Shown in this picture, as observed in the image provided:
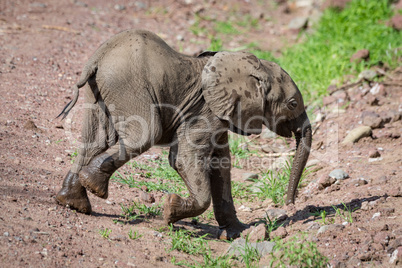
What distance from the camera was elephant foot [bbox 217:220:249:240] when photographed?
506 centimetres

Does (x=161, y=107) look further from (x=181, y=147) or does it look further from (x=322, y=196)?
(x=322, y=196)

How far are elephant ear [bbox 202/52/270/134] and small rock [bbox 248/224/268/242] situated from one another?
87 centimetres

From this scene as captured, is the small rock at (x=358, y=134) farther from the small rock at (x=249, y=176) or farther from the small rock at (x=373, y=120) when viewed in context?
the small rock at (x=249, y=176)

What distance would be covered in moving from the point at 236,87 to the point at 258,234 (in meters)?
1.26

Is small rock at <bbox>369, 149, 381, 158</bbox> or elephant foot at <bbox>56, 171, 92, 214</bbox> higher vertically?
elephant foot at <bbox>56, 171, 92, 214</bbox>

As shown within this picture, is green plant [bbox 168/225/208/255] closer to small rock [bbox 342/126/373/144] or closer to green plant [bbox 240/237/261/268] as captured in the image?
green plant [bbox 240/237/261/268]

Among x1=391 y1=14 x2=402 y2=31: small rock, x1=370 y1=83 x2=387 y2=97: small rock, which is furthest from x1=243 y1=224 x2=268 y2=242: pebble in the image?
x1=391 y1=14 x2=402 y2=31: small rock

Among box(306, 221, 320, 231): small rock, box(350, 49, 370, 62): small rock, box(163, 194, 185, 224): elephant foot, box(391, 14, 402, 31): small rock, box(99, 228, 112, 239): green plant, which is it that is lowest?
box(306, 221, 320, 231): small rock

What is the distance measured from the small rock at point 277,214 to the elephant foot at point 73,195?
5.99ft

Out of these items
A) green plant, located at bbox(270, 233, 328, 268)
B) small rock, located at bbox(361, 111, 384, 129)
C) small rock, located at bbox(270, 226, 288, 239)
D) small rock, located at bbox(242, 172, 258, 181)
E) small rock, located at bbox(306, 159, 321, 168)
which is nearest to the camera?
green plant, located at bbox(270, 233, 328, 268)

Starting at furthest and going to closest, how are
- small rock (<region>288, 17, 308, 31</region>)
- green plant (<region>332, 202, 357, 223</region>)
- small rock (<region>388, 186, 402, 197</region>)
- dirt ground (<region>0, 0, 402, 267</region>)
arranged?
small rock (<region>288, 17, 308, 31</region>)
small rock (<region>388, 186, 402, 197</region>)
green plant (<region>332, 202, 357, 223</region>)
dirt ground (<region>0, 0, 402, 267</region>)

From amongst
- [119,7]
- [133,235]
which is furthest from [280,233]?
[119,7]

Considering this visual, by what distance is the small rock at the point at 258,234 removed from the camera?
4.54 meters

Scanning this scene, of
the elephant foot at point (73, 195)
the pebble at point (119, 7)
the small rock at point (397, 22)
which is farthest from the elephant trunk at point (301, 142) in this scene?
the pebble at point (119, 7)
